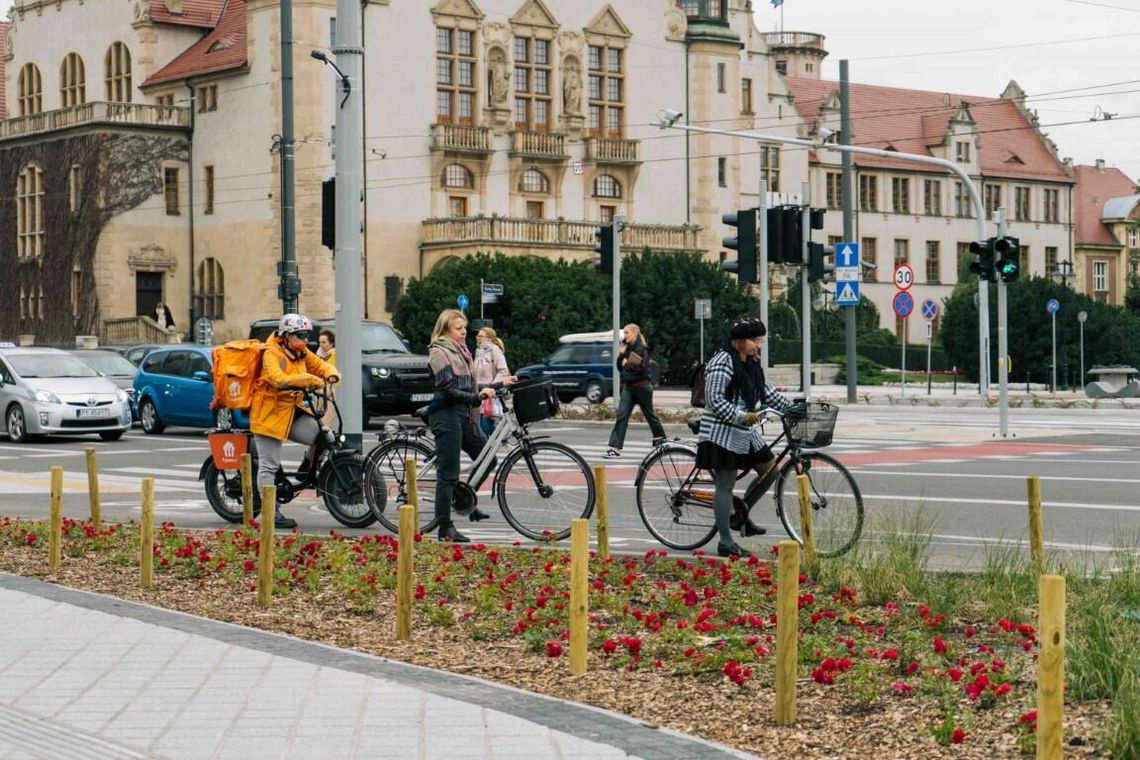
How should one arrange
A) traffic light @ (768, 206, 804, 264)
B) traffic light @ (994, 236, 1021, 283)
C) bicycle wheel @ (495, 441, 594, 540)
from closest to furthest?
bicycle wheel @ (495, 441, 594, 540) → traffic light @ (768, 206, 804, 264) → traffic light @ (994, 236, 1021, 283)

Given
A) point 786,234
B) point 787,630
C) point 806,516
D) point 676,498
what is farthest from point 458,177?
point 787,630

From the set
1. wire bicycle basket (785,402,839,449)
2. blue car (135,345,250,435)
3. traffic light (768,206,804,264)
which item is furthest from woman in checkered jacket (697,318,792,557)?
blue car (135,345,250,435)

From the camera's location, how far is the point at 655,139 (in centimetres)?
7662

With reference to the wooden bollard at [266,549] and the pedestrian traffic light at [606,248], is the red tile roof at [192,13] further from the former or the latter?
the wooden bollard at [266,549]

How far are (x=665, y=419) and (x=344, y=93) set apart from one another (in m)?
20.1

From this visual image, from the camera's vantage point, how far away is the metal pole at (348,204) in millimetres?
18094

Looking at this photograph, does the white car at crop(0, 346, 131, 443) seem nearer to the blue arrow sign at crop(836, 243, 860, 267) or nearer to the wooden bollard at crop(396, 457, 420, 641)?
the blue arrow sign at crop(836, 243, 860, 267)

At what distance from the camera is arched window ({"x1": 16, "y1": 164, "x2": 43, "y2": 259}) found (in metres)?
74.4

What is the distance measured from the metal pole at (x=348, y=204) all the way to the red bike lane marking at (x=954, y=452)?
8620 mm

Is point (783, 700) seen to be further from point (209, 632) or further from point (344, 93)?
point (344, 93)

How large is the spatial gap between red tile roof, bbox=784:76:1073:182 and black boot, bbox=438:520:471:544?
287 ft

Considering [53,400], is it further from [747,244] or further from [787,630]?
[787,630]

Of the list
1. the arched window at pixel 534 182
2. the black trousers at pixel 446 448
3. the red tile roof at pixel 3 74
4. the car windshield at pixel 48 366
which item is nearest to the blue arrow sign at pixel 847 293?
the car windshield at pixel 48 366

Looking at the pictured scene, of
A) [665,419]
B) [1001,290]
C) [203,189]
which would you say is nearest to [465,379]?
[1001,290]
